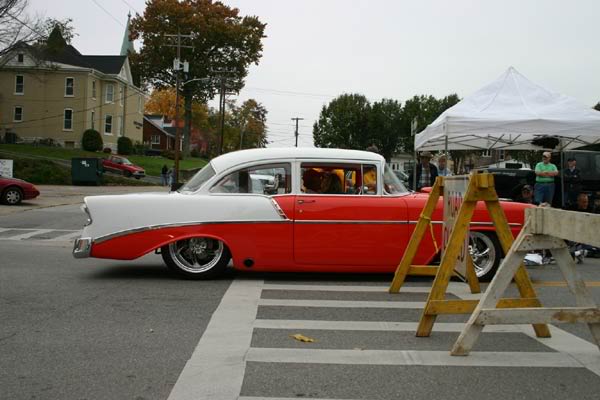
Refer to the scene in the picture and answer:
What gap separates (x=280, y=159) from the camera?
759 centimetres

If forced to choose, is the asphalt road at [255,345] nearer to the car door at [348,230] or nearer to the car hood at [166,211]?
the car door at [348,230]

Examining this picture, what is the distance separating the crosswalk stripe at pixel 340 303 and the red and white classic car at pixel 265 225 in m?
0.99

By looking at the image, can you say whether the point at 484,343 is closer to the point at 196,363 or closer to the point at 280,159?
the point at 196,363

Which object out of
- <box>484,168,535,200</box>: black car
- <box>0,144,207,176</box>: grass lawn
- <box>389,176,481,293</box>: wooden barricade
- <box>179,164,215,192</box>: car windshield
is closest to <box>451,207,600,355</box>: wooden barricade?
<box>389,176,481,293</box>: wooden barricade

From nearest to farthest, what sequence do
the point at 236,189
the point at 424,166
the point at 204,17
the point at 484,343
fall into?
the point at 484,343
the point at 236,189
the point at 424,166
the point at 204,17

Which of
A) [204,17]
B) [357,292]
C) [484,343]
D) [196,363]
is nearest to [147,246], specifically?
[357,292]

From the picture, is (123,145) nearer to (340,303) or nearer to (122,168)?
(122,168)

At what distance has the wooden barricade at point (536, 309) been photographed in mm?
4176

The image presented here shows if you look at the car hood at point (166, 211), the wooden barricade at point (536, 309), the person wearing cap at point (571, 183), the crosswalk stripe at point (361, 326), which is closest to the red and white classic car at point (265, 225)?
the car hood at point (166, 211)

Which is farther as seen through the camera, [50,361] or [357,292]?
[357,292]

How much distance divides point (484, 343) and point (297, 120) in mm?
85964

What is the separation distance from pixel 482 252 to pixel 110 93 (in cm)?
5493

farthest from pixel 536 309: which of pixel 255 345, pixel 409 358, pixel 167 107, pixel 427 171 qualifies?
pixel 167 107

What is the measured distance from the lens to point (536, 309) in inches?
173
